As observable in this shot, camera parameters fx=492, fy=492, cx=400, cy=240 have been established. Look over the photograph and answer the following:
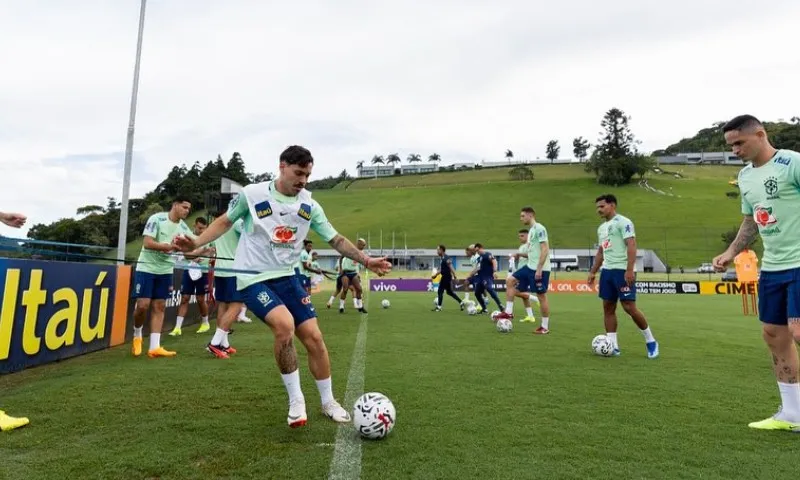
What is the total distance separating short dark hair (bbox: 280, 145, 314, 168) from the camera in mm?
4008

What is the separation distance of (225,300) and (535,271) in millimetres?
6793

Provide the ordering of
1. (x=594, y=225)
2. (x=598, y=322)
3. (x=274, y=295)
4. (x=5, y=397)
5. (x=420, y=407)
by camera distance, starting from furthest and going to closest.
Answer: (x=594, y=225) < (x=598, y=322) < (x=5, y=397) < (x=420, y=407) < (x=274, y=295)

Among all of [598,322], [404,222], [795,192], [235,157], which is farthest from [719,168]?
[795,192]

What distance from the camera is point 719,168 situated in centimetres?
12150

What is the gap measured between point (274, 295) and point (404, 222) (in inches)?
3314

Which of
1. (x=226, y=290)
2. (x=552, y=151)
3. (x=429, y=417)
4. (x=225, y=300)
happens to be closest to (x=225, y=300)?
(x=225, y=300)

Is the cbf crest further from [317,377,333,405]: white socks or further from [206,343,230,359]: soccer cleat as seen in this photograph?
[206,343,230,359]: soccer cleat

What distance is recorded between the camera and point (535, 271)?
11.3 metres

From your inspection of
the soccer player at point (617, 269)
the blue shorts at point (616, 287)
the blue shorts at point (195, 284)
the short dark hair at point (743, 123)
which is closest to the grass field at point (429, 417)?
the soccer player at point (617, 269)

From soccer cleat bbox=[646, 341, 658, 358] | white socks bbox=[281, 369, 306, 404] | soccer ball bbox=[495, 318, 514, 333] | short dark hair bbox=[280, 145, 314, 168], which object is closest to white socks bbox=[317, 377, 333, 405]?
white socks bbox=[281, 369, 306, 404]

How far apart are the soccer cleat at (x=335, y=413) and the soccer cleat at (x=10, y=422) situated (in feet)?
7.77

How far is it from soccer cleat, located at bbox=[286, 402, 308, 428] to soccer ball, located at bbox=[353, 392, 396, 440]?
20.2 inches

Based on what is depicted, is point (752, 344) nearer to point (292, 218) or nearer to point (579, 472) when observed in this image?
point (579, 472)

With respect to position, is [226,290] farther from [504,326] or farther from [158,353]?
[504,326]
